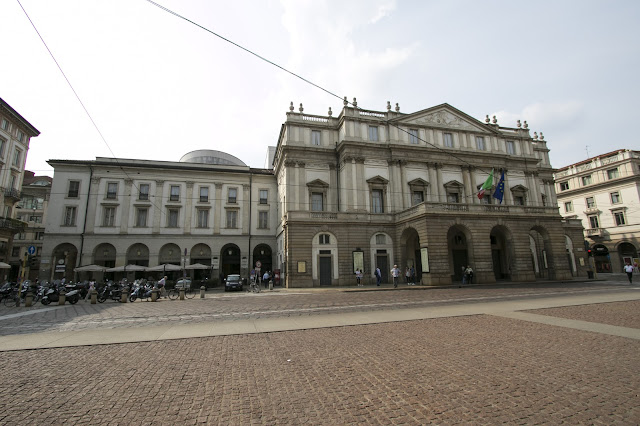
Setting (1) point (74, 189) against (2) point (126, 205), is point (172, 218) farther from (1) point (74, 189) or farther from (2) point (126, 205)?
(1) point (74, 189)

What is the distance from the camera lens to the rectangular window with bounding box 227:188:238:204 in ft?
128

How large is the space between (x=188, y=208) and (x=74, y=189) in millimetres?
12717

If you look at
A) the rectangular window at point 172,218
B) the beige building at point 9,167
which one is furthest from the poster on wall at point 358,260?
the beige building at point 9,167

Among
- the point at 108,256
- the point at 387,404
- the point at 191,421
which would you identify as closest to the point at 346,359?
the point at 387,404

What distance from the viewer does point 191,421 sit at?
3730mm

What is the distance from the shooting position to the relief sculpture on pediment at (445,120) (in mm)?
35312

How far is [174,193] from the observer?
3750cm

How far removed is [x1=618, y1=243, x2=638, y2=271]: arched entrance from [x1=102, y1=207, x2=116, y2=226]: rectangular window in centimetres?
6759

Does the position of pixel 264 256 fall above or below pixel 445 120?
below

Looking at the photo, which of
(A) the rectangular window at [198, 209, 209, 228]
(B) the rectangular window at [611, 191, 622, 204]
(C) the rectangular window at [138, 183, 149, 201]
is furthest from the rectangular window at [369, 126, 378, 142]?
(B) the rectangular window at [611, 191, 622, 204]

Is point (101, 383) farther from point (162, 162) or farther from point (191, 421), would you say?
point (162, 162)

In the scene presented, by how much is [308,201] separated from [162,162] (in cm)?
2018

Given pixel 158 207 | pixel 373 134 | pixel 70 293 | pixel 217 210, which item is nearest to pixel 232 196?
pixel 217 210

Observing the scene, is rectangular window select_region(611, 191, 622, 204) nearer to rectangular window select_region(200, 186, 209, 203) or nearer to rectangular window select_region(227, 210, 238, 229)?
rectangular window select_region(227, 210, 238, 229)
